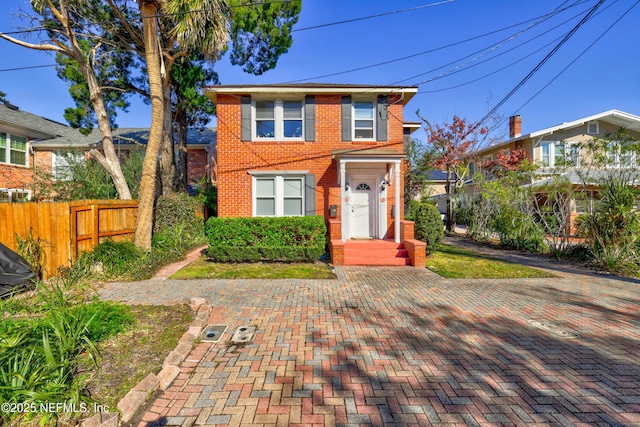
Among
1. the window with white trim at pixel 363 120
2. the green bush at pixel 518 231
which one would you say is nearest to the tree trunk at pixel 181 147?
the window with white trim at pixel 363 120

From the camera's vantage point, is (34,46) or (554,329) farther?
(34,46)

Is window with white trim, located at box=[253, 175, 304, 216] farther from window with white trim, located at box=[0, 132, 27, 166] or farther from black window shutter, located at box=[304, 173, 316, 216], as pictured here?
window with white trim, located at box=[0, 132, 27, 166]

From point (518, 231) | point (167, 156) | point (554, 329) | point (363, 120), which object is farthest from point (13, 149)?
point (518, 231)

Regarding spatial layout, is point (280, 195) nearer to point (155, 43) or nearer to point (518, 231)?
point (155, 43)

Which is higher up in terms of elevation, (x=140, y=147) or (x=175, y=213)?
(x=140, y=147)

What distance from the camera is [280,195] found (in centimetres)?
1007

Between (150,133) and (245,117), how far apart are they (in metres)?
3.23

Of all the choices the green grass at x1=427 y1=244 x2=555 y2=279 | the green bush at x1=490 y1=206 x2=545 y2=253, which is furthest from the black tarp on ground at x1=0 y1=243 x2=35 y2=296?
the green bush at x1=490 y1=206 x2=545 y2=253

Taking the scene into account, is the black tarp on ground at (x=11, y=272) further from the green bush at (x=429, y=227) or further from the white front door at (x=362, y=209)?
the green bush at (x=429, y=227)

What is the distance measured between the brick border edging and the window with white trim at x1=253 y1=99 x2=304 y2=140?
7737mm

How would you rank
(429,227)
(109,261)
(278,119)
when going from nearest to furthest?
(109,261) → (429,227) → (278,119)

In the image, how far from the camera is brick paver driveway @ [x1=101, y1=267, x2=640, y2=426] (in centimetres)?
244

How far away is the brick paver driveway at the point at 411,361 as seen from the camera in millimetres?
2439

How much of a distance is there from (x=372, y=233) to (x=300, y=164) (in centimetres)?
379
